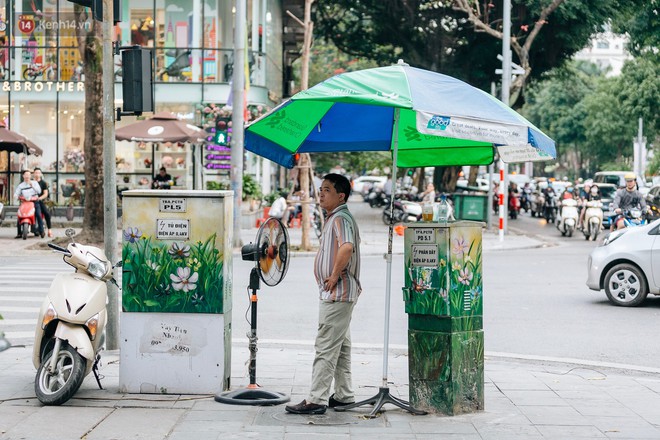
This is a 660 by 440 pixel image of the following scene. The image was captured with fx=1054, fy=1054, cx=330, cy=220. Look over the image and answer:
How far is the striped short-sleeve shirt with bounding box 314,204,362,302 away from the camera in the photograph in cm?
736

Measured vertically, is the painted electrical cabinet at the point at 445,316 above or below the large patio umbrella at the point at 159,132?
below

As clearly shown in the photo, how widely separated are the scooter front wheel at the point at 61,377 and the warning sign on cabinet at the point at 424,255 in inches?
98.4

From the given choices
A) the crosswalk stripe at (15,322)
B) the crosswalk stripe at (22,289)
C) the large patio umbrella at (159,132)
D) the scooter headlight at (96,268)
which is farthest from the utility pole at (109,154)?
the large patio umbrella at (159,132)

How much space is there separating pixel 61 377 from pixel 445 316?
2801 mm

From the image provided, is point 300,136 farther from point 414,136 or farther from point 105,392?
point 105,392

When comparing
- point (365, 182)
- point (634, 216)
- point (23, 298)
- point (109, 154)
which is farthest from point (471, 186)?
point (109, 154)

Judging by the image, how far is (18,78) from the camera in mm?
33125

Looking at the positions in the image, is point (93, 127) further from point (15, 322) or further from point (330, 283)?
point (330, 283)

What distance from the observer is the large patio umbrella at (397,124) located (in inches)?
280

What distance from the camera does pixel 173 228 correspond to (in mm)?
7863

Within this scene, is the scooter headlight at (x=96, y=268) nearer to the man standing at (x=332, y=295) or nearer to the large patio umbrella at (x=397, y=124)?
the large patio umbrella at (x=397, y=124)

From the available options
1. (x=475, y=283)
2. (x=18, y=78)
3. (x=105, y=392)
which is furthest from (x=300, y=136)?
(x=18, y=78)

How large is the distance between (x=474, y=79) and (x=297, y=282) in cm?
2540

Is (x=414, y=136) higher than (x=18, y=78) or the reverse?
the reverse
